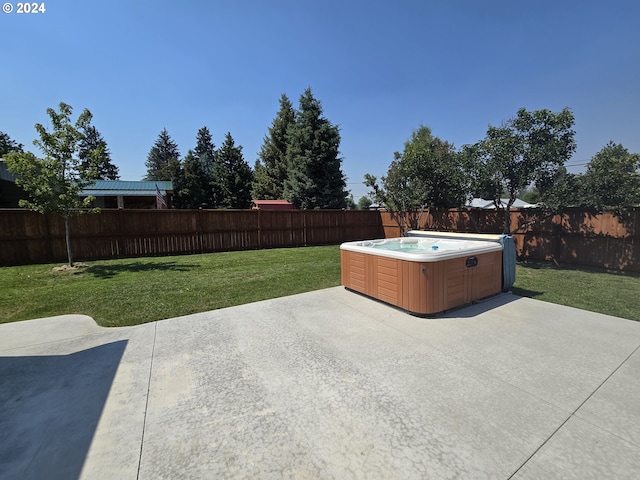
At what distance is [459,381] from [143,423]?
264 cm

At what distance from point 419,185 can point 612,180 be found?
5.60 metres

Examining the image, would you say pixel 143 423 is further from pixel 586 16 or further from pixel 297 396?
pixel 586 16

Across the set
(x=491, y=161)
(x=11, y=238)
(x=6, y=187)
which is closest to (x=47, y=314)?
(x=11, y=238)

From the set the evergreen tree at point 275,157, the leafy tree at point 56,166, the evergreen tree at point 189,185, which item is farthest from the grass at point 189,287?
the evergreen tree at point 189,185

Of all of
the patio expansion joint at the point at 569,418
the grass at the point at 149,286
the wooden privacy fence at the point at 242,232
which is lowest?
the patio expansion joint at the point at 569,418

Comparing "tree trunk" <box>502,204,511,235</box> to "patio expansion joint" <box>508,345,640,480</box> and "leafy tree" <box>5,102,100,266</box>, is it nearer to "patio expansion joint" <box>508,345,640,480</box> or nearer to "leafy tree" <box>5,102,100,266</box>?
"patio expansion joint" <box>508,345,640,480</box>

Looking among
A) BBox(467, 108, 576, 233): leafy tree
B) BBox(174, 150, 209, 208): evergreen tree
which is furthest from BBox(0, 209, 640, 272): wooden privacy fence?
BBox(174, 150, 209, 208): evergreen tree

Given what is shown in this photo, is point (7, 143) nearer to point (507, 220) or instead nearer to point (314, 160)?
point (314, 160)

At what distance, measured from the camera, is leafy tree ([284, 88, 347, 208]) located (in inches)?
712

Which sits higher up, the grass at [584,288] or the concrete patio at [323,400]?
the concrete patio at [323,400]

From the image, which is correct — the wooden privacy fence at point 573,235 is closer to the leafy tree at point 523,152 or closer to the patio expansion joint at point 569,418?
the leafy tree at point 523,152

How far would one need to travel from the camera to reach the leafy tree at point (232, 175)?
2861 cm

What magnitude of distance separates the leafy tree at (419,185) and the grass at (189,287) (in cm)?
366

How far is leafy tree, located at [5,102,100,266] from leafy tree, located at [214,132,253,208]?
21180mm
